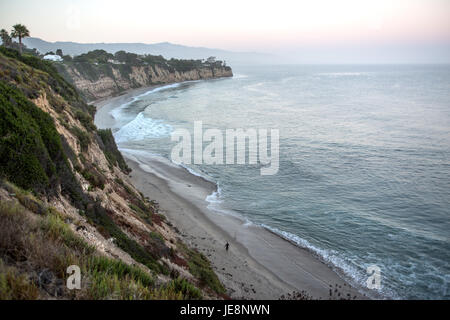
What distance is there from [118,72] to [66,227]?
107805 millimetres

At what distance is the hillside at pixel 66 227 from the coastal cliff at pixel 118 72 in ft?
233

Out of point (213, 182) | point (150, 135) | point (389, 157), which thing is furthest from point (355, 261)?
point (150, 135)

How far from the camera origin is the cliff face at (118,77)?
267ft

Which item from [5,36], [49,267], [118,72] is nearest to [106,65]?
[118,72]

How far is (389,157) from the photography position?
3622 centimetres

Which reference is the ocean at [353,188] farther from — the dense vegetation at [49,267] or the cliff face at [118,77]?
the cliff face at [118,77]

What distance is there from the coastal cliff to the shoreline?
6286cm

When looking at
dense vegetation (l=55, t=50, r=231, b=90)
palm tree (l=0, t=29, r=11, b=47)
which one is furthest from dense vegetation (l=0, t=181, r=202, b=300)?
dense vegetation (l=55, t=50, r=231, b=90)

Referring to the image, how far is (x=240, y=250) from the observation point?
19.0 metres

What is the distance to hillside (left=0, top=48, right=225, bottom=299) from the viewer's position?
549 cm

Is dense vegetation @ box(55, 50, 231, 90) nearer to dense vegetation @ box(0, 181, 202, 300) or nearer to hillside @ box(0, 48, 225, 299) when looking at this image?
hillside @ box(0, 48, 225, 299)

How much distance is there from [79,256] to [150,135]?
1737 inches

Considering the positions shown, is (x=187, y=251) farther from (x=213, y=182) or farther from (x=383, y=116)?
(x=383, y=116)
